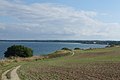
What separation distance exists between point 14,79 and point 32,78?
1605mm

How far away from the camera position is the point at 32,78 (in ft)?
94.2

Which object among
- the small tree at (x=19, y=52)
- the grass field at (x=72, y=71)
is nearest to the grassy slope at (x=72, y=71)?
the grass field at (x=72, y=71)

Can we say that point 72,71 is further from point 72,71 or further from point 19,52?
point 19,52

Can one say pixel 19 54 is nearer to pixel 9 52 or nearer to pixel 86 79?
pixel 9 52

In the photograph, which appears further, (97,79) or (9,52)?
(9,52)

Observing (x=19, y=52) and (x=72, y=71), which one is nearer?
(x=72, y=71)

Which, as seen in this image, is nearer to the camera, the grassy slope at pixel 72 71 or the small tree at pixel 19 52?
the grassy slope at pixel 72 71

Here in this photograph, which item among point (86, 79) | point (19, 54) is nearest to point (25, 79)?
point (86, 79)

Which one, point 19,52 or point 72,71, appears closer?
point 72,71

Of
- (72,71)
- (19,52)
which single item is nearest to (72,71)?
(72,71)

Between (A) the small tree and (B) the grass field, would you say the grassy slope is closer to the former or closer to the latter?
(B) the grass field

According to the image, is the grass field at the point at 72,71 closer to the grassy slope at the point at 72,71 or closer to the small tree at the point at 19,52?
the grassy slope at the point at 72,71

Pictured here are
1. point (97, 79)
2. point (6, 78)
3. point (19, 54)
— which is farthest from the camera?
point (19, 54)

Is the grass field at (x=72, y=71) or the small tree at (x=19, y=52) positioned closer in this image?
the grass field at (x=72, y=71)
